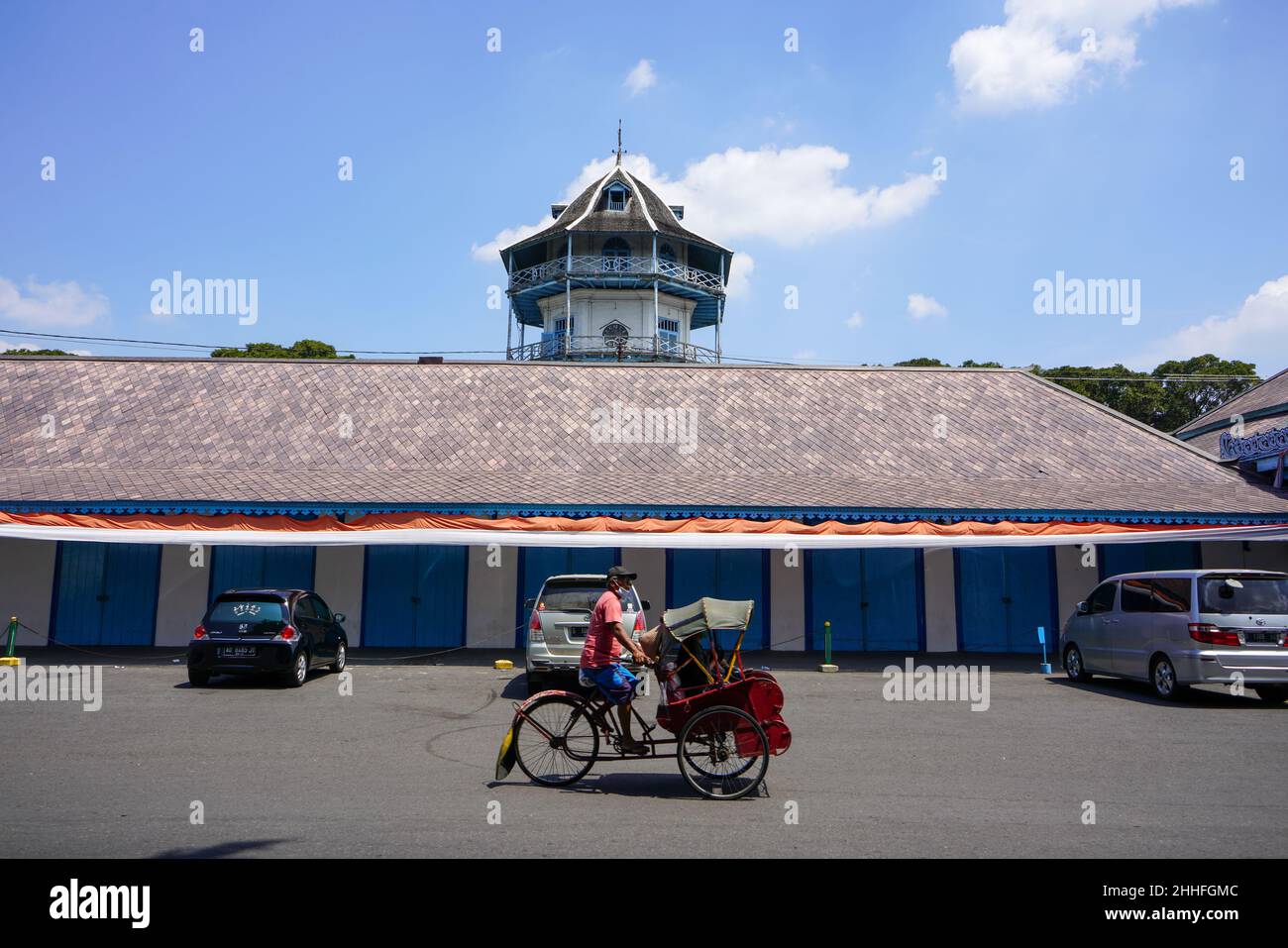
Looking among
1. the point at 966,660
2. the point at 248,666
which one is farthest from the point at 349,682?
the point at 966,660

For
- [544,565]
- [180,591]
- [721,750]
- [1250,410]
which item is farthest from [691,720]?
[1250,410]

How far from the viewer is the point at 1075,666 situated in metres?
15.2

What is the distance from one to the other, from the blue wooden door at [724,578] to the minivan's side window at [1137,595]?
731 cm

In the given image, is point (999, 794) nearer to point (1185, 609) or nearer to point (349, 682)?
point (1185, 609)

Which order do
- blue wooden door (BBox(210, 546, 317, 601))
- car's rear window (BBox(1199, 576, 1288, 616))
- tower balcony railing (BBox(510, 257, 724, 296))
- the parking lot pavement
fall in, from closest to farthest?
the parking lot pavement, car's rear window (BBox(1199, 576, 1288, 616)), blue wooden door (BBox(210, 546, 317, 601)), tower balcony railing (BBox(510, 257, 724, 296))

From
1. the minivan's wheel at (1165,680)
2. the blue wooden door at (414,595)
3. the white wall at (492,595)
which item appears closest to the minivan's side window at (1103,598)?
the minivan's wheel at (1165,680)

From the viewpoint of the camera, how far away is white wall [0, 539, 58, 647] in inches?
744

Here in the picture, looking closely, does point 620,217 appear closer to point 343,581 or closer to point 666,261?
point 666,261

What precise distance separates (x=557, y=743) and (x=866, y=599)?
12711 millimetres

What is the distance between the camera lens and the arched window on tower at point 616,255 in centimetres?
4272

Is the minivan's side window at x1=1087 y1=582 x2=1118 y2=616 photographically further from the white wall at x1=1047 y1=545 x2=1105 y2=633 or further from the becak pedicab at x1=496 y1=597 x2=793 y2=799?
the becak pedicab at x1=496 y1=597 x2=793 y2=799

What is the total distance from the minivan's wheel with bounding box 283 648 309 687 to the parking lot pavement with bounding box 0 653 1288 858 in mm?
857

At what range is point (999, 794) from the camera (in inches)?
299

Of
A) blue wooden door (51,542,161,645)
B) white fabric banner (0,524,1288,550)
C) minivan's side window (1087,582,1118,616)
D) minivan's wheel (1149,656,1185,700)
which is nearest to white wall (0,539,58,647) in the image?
blue wooden door (51,542,161,645)
